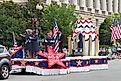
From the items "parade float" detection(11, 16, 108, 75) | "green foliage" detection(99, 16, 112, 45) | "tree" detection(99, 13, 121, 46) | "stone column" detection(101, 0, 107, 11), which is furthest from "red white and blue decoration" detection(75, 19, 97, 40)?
"stone column" detection(101, 0, 107, 11)

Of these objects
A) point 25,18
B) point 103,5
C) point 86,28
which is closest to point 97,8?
point 103,5

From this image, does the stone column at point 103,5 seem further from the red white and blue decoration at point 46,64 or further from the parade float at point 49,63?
the red white and blue decoration at point 46,64

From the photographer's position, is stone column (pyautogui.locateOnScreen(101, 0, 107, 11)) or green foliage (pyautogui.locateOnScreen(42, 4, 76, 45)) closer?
green foliage (pyautogui.locateOnScreen(42, 4, 76, 45))

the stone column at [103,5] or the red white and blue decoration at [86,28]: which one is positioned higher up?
the stone column at [103,5]

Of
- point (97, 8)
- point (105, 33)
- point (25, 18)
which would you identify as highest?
point (97, 8)

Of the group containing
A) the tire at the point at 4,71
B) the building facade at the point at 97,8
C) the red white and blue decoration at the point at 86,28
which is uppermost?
the building facade at the point at 97,8

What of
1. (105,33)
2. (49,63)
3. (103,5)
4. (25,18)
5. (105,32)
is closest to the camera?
(49,63)

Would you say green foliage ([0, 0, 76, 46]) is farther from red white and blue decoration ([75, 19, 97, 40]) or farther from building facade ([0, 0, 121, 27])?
building facade ([0, 0, 121, 27])

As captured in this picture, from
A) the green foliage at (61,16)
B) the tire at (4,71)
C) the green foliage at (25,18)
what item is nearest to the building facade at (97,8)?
the green foliage at (61,16)

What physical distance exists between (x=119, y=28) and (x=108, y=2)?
178 ft

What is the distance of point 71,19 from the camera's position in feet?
213

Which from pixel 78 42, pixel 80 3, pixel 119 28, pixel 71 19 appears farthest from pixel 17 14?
pixel 80 3

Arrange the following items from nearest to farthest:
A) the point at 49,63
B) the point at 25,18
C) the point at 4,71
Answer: the point at 4,71 → the point at 49,63 → the point at 25,18

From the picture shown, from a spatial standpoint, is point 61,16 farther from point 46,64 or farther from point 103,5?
point 46,64
